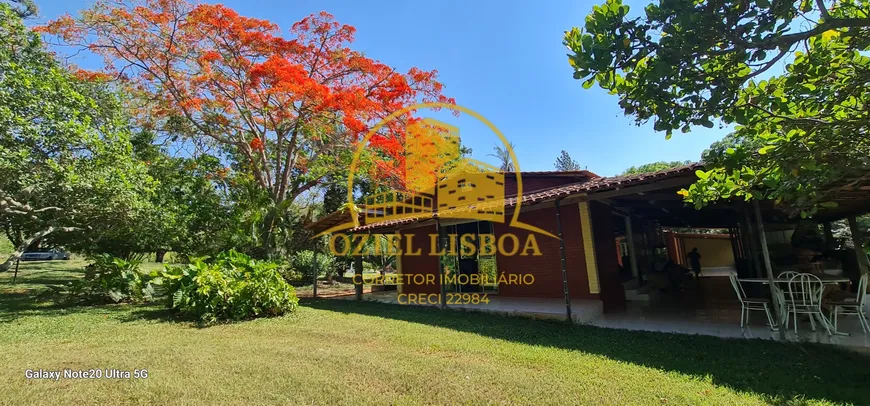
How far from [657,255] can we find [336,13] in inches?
567

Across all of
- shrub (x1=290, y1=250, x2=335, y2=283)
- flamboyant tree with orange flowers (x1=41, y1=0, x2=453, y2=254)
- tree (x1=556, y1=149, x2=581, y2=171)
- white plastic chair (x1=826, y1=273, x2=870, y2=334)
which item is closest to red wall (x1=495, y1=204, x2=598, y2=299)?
white plastic chair (x1=826, y1=273, x2=870, y2=334)

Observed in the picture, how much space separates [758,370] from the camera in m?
3.86

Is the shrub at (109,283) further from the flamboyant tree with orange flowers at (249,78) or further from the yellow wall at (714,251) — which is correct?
the yellow wall at (714,251)

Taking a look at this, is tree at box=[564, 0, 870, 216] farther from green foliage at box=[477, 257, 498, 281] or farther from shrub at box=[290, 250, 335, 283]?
shrub at box=[290, 250, 335, 283]

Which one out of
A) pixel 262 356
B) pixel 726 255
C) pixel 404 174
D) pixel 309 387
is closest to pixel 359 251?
pixel 404 174

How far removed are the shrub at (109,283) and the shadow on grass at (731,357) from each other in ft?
27.7

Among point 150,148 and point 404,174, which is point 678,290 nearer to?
point 404,174

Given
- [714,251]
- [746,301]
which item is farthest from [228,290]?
[714,251]

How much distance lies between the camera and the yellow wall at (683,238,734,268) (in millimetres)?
20484

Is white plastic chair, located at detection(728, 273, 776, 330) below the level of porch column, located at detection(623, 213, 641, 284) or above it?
below

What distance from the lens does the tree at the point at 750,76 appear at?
219 centimetres

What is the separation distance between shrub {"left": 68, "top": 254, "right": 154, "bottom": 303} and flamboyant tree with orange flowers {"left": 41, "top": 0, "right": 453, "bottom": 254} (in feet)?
14.9

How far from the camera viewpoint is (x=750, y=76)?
242 centimetres

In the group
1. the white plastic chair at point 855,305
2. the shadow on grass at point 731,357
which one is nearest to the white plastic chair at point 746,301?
the shadow on grass at point 731,357
